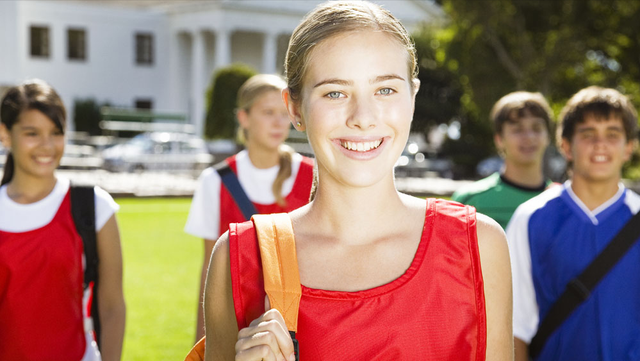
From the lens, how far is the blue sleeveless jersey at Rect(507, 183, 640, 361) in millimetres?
3221

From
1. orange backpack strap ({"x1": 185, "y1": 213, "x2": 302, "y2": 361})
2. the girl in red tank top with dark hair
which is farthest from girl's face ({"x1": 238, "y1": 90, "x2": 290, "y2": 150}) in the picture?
orange backpack strap ({"x1": 185, "y1": 213, "x2": 302, "y2": 361})

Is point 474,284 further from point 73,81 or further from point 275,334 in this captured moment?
point 73,81

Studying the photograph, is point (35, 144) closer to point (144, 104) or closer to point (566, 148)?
point (566, 148)

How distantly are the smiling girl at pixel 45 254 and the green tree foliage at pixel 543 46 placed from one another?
22974 millimetres

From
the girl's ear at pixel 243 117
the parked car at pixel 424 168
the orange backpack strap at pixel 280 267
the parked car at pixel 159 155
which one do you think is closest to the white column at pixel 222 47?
the parked car at pixel 159 155

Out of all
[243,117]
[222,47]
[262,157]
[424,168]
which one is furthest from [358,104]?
[222,47]

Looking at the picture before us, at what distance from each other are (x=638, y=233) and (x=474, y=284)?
1628 mm

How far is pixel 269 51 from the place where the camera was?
2060 inches

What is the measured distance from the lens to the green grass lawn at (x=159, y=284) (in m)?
7.89

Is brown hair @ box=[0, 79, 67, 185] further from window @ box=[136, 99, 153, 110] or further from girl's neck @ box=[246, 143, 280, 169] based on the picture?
window @ box=[136, 99, 153, 110]

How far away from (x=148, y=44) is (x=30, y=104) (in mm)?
50172

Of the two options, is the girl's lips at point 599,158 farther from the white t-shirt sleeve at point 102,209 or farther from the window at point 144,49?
the window at point 144,49

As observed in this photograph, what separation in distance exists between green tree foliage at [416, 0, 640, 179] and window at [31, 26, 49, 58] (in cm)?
2838

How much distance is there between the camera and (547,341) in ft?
11.1
